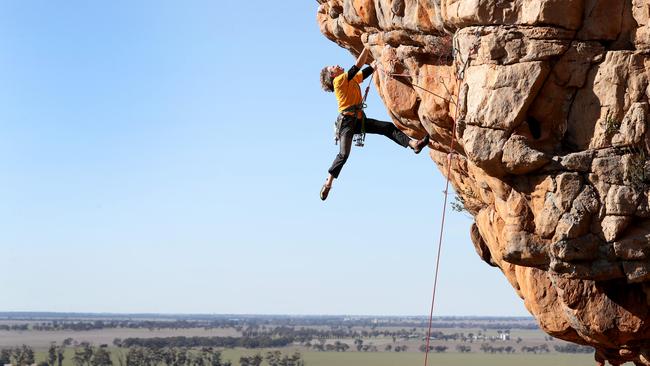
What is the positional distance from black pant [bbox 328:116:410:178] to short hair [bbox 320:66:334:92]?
2.37 feet

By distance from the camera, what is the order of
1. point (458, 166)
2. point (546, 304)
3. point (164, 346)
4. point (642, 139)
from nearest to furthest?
point (642, 139), point (546, 304), point (458, 166), point (164, 346)

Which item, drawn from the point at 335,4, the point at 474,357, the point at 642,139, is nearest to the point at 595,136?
the point at 642,139

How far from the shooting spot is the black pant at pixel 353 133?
62.3 feet

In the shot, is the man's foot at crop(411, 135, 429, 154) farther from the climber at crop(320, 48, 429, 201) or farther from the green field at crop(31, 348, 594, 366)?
the green field at crop(31, 348, 594, 366)

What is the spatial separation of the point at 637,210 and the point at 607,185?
1.91ft

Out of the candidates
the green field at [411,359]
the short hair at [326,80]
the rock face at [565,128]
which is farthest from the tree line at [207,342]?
the rock face at [565,128]

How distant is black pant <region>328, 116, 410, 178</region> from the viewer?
1898 centimetres

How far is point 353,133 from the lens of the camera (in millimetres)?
19172

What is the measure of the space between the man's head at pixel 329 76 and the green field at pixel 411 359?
111412 mm

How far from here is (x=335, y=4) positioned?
2222cm

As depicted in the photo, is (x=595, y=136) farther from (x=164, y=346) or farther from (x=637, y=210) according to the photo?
(x=164, y=346)

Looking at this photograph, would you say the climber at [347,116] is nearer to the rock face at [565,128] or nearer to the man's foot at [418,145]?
the man's foot at [418,145]

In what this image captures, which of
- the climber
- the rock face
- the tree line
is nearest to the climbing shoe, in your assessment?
the climber

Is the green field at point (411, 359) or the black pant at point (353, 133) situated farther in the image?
the green field at point (411, 359)
